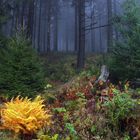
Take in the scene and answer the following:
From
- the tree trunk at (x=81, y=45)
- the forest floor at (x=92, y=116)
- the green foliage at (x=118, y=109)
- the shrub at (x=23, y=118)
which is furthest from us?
the tree trunk at (x=81, y=45)

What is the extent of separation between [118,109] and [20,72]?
5.53 m

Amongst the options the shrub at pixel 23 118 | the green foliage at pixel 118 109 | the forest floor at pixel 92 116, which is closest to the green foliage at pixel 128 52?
the forest floor at pixel 92 116

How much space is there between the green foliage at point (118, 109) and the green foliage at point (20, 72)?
15.3 ft

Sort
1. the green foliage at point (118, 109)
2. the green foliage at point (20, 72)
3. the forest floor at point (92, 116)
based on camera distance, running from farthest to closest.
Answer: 1. the green foliage at point (20, 72)
2. the green foliage at point (118, 109)
3. the forest floor at point (92, 116)

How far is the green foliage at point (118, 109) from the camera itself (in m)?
10.5

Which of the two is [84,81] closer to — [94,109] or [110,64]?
[110,64]

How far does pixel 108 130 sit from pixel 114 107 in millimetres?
855

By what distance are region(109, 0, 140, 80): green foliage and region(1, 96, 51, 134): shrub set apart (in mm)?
7437

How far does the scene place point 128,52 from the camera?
18.0 m

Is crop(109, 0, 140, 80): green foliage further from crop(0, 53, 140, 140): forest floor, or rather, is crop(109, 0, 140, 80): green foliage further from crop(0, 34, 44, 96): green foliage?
crop(0, 34, 44, 96): green foliage

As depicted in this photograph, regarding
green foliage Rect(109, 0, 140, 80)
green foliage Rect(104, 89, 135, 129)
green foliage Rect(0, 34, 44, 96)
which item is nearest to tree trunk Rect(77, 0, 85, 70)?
green foliage Rect(109, 0, 140, 80)

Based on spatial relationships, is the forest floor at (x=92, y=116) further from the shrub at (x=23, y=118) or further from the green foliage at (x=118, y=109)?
the shrub at (x=23, y=118)

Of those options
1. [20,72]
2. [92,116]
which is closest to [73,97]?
[20,72]

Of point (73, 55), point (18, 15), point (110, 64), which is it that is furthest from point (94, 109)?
point (18, 15)
